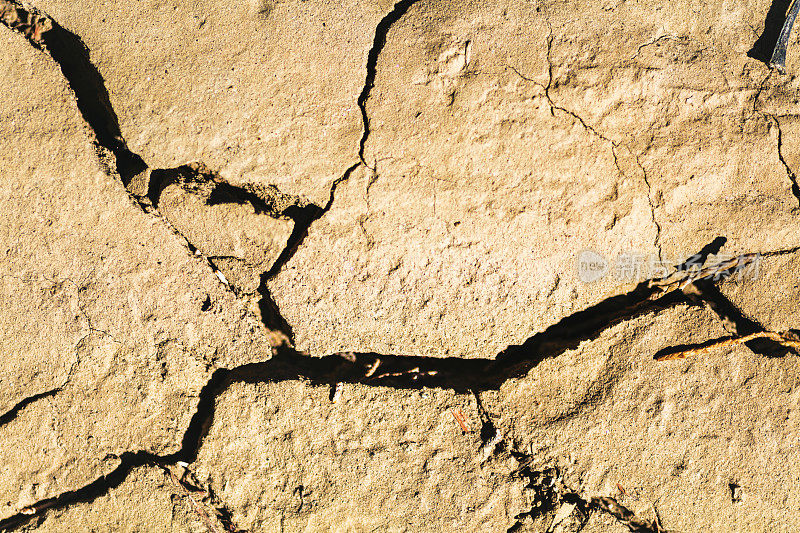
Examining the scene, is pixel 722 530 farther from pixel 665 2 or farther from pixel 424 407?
pixel 665 2

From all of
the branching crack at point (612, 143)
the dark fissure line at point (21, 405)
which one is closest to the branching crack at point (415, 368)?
the branching crack at point (612, 143)

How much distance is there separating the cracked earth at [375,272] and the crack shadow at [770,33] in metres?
0.28

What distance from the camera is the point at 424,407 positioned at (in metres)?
1.82

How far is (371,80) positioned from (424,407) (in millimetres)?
1247

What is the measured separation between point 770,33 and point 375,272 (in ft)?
6.07

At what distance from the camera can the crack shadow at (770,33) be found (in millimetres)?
1941

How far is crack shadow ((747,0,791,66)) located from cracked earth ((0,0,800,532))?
0.28 m

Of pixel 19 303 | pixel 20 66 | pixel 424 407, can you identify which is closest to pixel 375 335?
pixel 424 407

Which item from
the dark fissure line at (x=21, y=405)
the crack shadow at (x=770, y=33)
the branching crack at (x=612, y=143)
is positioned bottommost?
the dark fissure line at (x=21, y=405)

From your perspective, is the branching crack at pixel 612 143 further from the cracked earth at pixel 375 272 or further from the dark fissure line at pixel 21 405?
the dark fissure line at pixel 21 405

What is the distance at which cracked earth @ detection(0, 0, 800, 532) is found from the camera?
1.80m

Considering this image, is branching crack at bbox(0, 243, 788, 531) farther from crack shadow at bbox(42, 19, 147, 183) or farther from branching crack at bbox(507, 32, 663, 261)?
crack shadow at bbox(42, 19, 147, 183)

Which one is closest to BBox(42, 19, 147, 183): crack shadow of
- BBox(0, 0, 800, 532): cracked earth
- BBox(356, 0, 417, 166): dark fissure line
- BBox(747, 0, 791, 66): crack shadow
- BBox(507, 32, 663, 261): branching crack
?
BBox(0, 0, 800, 532): cracked earth

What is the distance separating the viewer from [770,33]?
1.96m
